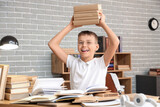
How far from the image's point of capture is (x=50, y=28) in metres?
4.68

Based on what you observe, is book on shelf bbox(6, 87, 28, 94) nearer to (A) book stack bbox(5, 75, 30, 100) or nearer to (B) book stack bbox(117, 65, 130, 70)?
(A) book stack bbox(5, 75, 30, 100)

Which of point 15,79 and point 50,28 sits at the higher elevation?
point 50,28

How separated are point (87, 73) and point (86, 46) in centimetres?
24

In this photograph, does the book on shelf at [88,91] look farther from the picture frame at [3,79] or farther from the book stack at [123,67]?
the book stack at [123,67]

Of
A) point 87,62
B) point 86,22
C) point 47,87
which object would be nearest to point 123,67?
point 87,62

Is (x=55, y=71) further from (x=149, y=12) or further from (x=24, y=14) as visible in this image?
(x=149, y=12)

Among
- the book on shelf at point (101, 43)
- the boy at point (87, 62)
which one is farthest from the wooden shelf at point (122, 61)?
the boy at point (87, 62)

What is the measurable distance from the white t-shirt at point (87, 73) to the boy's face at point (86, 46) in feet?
0.22

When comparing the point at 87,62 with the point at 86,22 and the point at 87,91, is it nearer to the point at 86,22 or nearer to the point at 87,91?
the point at 86,22

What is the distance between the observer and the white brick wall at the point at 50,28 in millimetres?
4344

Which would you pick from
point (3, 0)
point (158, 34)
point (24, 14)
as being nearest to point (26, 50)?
point (24, 14)

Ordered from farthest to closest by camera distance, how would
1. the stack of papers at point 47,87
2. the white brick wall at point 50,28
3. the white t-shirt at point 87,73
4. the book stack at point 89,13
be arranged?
the white brick wall at point 50,28 → the white t-shirt at point 87,73 → the book stack at point 89,13 → the stack of papers at point 47,87

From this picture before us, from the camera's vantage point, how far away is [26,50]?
445 centimetres

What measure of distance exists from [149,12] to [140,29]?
0.46 meters
